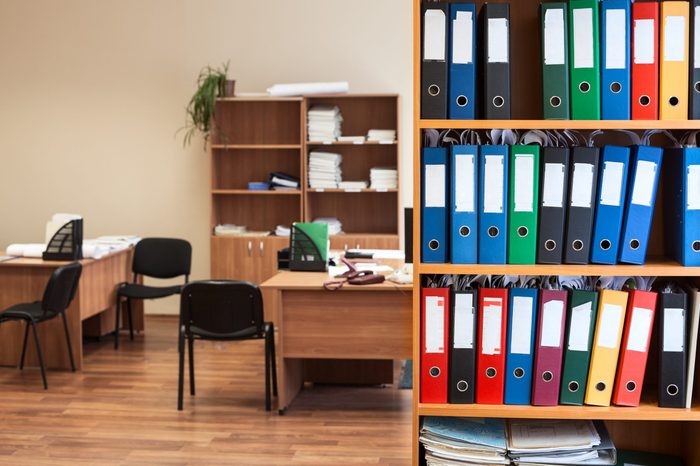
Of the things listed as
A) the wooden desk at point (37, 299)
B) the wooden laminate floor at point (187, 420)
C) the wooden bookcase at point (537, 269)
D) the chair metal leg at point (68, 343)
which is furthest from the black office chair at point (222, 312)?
the wooden bookcase at point (537, 269)

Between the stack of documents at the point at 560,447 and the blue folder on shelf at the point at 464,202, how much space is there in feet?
1.95

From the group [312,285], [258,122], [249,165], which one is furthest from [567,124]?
[249,165]

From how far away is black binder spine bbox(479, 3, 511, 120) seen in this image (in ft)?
7.94

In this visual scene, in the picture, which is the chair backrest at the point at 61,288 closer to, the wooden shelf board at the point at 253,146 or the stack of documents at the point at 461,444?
the wooden shelf board at the point at 253,146

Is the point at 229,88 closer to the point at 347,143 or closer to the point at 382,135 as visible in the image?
the point at 347,143

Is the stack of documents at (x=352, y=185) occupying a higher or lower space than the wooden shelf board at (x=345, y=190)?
higher

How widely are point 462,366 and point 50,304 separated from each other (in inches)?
160

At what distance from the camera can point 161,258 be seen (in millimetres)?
7367

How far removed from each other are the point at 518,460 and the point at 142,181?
251 inches

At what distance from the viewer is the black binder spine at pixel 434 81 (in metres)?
2.42

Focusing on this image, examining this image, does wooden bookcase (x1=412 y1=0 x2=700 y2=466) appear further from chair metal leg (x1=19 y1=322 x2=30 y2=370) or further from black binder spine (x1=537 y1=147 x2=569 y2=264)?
chair metal leg (x1=19 y1=322 x2=30 y2=370)

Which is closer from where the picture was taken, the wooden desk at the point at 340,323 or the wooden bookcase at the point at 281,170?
the wooden desk at the point at 340,323

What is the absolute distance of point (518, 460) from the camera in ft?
8.43

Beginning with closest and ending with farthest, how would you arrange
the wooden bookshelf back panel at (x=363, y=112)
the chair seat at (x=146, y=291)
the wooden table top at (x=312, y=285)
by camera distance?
the wooden table top at (x=312, y=285) < the chair seat at (x=146, y=291) < the wooden bookshelf back panel at (x=363, y=112)
